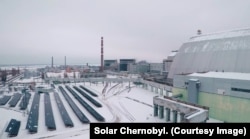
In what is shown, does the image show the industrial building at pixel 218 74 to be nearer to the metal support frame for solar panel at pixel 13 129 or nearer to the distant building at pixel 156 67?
the metal support frame for solar panel at pixel 13 129

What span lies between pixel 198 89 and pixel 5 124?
28664 mm

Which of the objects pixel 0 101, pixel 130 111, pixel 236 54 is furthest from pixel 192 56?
pixel 0 101

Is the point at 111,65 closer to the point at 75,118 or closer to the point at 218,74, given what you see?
the point at 75,118

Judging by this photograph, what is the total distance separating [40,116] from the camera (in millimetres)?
30922

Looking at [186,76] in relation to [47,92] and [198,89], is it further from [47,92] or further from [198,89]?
[47,92]

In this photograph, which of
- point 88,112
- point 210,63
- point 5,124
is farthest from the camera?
point 210,63

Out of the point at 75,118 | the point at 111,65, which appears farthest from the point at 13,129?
the point at 111,65
